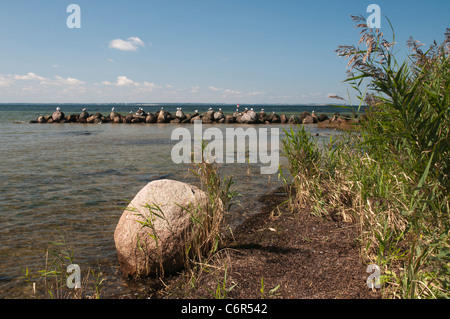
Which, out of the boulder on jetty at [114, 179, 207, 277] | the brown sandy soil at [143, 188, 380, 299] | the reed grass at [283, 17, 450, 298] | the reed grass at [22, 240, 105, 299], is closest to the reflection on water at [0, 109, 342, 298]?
the reed grass at [22, 240, 105, 299]

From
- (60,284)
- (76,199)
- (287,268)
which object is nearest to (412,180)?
(287,268)

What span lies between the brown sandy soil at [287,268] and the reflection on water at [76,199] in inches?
31.4

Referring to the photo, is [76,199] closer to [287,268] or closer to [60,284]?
[60,284]

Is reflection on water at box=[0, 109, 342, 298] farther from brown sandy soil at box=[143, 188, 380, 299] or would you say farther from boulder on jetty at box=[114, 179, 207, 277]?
brown sandy soil at box=[143, 188, 380, 299]

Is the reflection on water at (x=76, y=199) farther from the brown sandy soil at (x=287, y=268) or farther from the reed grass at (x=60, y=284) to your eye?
the brown sandy soil at (x=287, y=268)

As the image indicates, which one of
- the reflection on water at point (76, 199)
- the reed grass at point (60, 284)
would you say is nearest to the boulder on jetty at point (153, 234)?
the reflection on water at point (76, 199)

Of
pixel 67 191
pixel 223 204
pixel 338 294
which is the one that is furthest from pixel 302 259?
pixel 67 191

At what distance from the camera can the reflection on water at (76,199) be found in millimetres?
4176

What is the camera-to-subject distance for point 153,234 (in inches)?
151

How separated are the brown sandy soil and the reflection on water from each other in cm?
80

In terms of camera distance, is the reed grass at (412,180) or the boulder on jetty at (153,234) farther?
the boulder on jetty at (153,234)

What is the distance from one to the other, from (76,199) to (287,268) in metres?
4.94

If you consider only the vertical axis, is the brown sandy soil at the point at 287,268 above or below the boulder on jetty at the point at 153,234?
below

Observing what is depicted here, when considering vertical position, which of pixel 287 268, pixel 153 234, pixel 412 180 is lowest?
pixel 287 268
